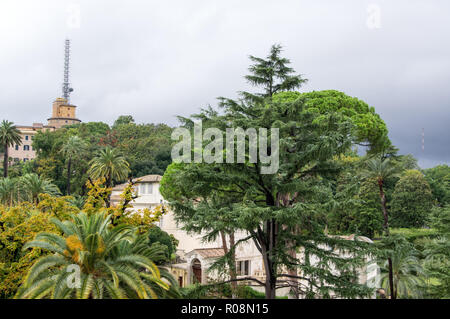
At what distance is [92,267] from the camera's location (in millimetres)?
10984

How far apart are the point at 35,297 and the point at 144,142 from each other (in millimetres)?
59592

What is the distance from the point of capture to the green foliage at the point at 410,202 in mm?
47469

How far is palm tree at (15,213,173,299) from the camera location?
10398mm

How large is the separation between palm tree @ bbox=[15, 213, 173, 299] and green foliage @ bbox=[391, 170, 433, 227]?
42.2m

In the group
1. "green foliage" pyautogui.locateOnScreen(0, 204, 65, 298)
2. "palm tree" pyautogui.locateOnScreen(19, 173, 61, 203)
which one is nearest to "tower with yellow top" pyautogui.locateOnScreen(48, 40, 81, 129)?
"palm tree" pyautogui.locateOnScreen(19, 173, 61, 203)

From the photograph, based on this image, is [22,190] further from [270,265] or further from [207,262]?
[270,265]

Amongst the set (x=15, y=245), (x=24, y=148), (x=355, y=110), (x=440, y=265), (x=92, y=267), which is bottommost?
(x=440, y=265)

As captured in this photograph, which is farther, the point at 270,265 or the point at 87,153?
the point at 87,153

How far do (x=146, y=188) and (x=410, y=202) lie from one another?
30016 mm

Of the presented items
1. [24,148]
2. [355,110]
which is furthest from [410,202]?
[24,148]

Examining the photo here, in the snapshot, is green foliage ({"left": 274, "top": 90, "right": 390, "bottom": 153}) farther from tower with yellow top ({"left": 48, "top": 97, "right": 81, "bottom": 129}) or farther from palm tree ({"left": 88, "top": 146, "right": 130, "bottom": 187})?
tower with yellow top ({"left": 48, "top": 97, "right": 81, "bottom": 129})

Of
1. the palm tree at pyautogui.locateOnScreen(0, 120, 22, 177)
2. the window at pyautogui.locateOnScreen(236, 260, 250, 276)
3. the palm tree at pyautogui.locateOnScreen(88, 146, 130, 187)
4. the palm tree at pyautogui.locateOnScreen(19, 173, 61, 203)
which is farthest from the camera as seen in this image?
the palm tree at pyautogui.locateOnScreen(0, 120, 22, 177)

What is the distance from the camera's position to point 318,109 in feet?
88.2
